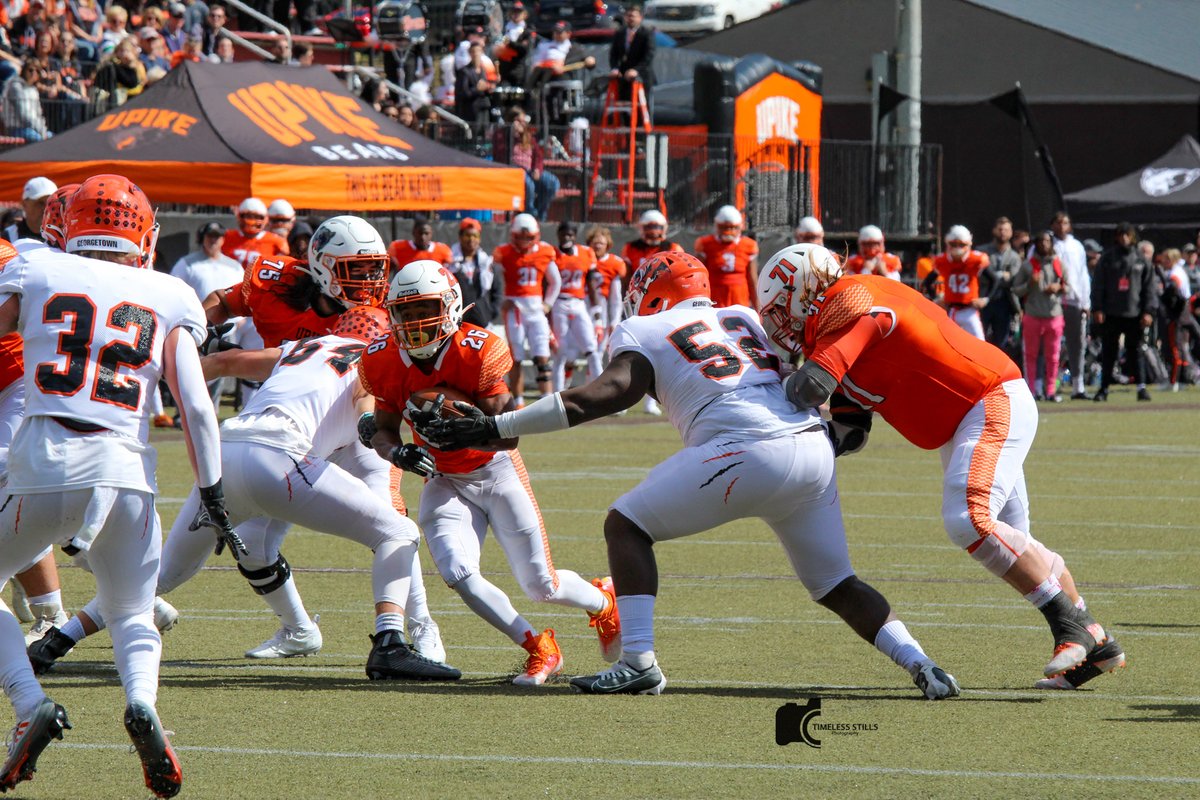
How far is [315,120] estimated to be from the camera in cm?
1745

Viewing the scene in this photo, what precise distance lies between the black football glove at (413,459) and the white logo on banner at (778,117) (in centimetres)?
1940

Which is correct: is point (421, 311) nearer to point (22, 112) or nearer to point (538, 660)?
point (538, 660)

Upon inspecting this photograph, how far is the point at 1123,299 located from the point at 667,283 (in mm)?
16488

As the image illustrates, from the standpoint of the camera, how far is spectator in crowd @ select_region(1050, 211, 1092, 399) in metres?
21.8

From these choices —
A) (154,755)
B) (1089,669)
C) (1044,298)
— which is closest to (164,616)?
(154,755)

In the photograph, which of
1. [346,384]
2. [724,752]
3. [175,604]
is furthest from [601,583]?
[175,604]

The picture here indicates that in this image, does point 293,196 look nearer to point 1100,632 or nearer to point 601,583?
point 601,583

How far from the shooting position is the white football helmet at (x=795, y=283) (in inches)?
269

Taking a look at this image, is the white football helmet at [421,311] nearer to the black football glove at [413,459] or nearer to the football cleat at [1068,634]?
the black football glove at [413,459]

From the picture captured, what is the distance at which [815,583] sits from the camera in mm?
6602

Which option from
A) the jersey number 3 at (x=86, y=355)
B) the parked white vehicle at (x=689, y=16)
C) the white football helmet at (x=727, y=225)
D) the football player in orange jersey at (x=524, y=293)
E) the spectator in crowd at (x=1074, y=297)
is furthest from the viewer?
the parked white vehicle at (x=689, y=16)

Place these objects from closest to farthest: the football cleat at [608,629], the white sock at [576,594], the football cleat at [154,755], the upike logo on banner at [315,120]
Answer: the football cleat at [154,755] < the white sock at [576,594] < the football cleat at [608,629] < the upike logo on banner at [315,120]

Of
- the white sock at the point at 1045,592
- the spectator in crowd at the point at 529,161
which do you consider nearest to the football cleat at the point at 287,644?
the white sock at the point at 1045,592

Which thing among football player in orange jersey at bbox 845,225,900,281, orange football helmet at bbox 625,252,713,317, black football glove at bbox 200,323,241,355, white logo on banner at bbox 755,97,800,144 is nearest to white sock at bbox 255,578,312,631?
black football glove at bbox 200,323,241,355
